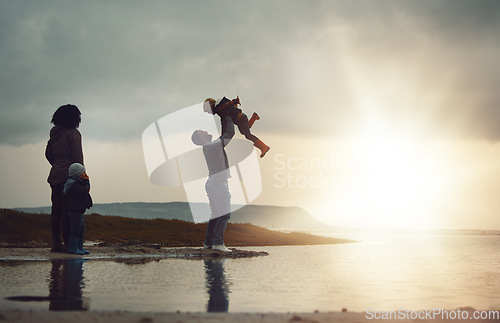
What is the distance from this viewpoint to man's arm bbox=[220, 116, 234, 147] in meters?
13.1

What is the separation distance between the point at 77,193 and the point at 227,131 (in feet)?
13.2

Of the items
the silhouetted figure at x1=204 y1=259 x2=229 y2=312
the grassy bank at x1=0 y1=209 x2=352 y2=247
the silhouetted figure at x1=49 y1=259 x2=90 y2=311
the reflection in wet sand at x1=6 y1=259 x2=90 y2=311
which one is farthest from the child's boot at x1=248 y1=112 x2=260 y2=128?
the grassy bank at x1=0 y1=209 x2=352 y2=247

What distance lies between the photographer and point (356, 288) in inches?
273

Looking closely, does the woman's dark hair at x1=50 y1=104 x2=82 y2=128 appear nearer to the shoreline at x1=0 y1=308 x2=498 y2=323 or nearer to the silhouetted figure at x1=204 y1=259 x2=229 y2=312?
the silhouetted figure at x1=204 y1=259 x2=229 y2=312

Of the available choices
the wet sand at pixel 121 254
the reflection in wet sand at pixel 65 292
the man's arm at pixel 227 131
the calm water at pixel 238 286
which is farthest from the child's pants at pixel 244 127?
the reflection in wet sand at pixel 65 292

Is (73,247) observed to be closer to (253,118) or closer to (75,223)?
(75,223)

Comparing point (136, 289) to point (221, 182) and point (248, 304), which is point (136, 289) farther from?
point (221, 182)

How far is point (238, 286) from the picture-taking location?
22.5 ft

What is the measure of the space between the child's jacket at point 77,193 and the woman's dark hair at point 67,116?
1439 millimetres

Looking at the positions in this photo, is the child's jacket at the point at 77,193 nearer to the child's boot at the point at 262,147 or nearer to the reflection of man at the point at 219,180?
the reflection of man at the point at 219,180

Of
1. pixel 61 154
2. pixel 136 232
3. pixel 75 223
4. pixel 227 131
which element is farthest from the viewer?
pixel 136 232

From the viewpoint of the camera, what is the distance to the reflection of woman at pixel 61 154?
11586 millimetres

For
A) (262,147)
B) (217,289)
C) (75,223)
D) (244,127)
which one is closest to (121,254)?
(75,223)

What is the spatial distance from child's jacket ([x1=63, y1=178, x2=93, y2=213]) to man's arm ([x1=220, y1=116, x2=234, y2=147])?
3632 millimetres
